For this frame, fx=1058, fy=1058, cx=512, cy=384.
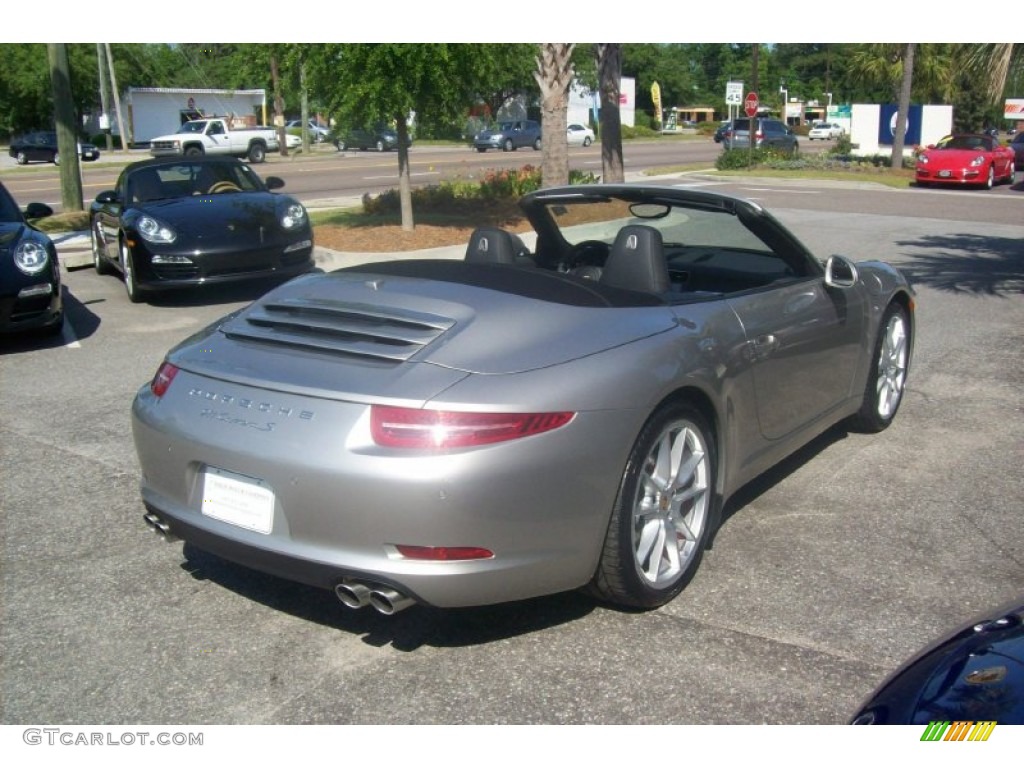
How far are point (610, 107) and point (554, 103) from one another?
218cm

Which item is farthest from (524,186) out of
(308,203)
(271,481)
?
(271,481)

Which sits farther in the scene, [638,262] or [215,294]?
[215,294]

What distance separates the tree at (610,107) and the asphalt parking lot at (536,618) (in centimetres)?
1509

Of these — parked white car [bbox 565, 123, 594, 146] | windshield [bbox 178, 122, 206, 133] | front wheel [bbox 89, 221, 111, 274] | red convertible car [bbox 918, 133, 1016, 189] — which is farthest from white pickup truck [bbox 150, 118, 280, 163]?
front wheel [bbox 89, 221, 111, 274]

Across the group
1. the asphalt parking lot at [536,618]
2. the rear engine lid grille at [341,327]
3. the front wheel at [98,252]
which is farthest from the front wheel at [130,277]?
the rear engine lid grille at [341,327]

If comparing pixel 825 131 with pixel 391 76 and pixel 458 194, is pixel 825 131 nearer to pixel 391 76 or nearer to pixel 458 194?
pixel 458 194

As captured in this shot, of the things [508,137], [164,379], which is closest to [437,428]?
[164,379]

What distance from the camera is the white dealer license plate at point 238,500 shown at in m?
3.40

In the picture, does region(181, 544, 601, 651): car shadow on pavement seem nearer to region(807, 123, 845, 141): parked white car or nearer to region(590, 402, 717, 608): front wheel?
region(590, 402, 717, 608): front wheel

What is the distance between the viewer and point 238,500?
3.47 metres

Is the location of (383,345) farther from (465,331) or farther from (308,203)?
(308,203)

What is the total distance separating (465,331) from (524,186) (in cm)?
1670

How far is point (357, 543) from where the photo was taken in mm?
3266
